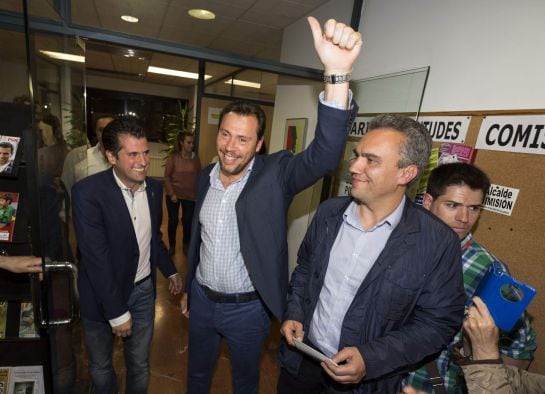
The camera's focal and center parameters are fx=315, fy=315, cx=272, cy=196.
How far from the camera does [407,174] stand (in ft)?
3.83

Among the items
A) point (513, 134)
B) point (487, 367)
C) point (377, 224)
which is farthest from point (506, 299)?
point (513, 134)

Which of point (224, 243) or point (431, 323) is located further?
point (224, 243)

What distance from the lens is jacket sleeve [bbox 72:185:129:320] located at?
1.43 metres

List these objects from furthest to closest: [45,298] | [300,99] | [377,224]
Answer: [300,99], [377,224], [45,298]

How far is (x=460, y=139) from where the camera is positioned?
1.71 metres

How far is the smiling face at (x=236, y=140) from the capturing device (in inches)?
57.1

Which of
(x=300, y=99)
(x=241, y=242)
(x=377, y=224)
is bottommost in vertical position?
(x=241, y=242)

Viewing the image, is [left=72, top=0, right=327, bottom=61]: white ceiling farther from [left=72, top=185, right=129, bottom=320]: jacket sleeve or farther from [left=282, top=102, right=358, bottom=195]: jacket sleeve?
[left=72, top=185, right=129, bottom=320]: jacket sleeve

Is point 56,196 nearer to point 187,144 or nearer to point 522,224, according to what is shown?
point 522,224

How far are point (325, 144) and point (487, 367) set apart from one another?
86cm

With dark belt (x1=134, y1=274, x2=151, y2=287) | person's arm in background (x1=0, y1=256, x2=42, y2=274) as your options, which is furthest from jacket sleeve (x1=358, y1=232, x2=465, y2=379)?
person's arm in background (x1=0, y1=256, x2=42, y2=274)

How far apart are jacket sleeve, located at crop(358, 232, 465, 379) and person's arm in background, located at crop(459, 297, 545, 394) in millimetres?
85

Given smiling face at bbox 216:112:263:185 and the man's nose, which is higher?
smiling face at bbox 216:112:263:185

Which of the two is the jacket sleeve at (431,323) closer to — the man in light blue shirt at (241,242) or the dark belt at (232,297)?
the man in light blue shirt at (241,242)
